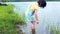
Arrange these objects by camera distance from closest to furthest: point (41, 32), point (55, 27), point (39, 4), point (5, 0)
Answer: point (39, 4), point (55, 27), point (41, 32), point (5, 0)

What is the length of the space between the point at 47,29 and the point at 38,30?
578mm

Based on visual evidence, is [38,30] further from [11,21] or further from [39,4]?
[39,4]

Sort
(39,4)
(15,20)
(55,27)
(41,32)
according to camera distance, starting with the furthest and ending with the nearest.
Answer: (15,20) → (41,32) → (55,27) → (39,4)

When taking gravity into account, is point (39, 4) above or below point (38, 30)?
above

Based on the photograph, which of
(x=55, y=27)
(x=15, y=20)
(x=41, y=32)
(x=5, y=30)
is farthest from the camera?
(x=15, y=20)

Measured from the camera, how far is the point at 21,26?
7.54 meters

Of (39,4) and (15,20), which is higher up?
(39,4)

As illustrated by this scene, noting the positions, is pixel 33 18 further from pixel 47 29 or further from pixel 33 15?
pixel 47 29

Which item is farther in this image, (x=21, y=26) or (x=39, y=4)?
(x=21, y=26)

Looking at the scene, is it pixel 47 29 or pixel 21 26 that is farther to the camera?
pixel 21 26

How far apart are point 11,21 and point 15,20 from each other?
34cm

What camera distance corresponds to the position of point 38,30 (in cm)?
738

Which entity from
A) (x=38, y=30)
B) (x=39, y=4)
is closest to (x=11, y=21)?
(x=38, y=30)

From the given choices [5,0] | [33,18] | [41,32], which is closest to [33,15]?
[33,18]
